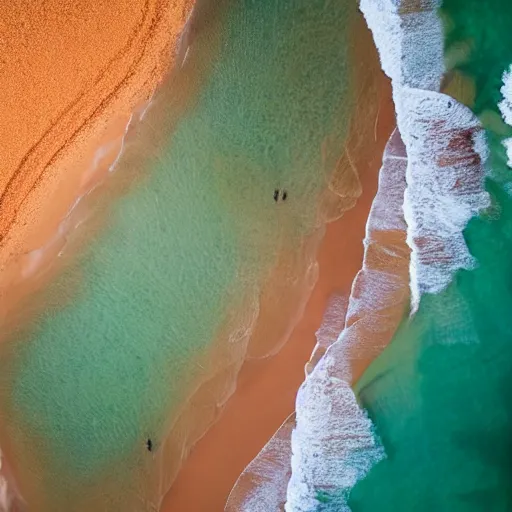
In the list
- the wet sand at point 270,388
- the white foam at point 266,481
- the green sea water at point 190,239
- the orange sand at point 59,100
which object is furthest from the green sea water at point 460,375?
the orange sand at point 59,100

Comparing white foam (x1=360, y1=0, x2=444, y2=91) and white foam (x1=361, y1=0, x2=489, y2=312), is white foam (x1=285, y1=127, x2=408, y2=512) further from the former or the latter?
white foam (x1=360, y1=0, x2=444, y2=91)

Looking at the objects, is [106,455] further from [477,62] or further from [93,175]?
[477,62]

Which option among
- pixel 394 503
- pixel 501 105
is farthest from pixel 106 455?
pixel 501 105

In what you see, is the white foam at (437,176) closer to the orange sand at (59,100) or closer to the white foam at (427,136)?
the white foam at (427,136)

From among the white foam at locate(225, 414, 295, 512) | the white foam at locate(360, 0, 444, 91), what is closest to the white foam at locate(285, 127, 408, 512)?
the white foam at locate(225, 414, 295, 512)

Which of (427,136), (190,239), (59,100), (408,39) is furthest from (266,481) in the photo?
(408,39)
